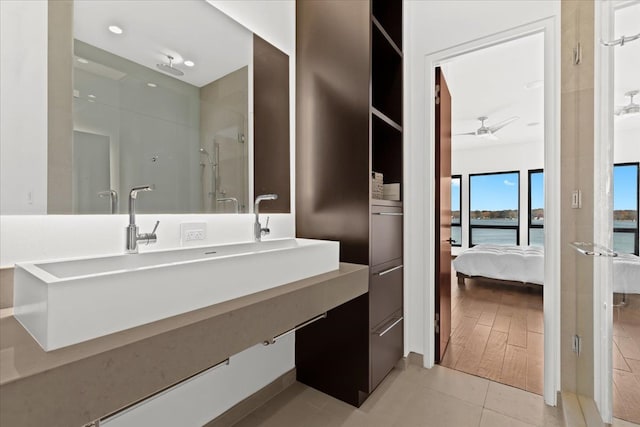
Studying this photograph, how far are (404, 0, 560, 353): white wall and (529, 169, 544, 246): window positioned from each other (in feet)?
18.5

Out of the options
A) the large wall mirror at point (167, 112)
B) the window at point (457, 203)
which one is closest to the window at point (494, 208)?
the window at point (457, 203)

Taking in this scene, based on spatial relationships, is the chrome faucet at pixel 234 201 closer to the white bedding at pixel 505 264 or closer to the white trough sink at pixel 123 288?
the white trough sink at pixel 123 288

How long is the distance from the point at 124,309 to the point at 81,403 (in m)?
0.19

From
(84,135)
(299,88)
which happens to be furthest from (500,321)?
(84,135)

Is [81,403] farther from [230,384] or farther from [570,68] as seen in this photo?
[570,68]

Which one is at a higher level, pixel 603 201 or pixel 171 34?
pixel 171 34

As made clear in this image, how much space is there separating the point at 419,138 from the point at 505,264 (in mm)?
2828

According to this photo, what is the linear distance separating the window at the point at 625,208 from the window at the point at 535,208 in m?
6.06

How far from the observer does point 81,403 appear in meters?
0.55

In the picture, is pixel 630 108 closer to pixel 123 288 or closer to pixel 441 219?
pixel 441 219

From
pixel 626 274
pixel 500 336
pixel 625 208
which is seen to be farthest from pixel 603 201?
pixel 500 336

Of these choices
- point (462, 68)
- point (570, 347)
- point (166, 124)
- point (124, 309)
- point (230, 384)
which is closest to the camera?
point (124, 309)

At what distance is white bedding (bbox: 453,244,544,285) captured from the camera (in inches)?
150

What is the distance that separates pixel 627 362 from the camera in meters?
1.10
